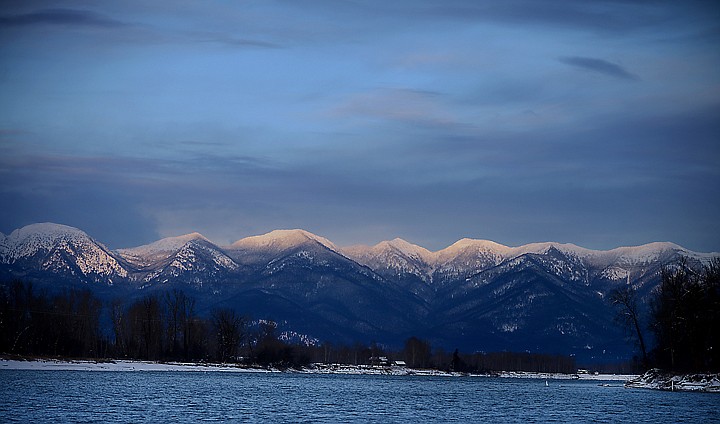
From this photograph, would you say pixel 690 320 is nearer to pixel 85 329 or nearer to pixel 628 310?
pixel 628 310

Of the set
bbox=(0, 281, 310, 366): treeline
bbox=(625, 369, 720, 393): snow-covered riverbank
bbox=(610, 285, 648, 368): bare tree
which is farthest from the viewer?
bbox=(0, 281, 310, 366): treeline

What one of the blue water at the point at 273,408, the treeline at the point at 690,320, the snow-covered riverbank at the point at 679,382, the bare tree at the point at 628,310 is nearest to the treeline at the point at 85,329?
the blue water at the point at 273,408

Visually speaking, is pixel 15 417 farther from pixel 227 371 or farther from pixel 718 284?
pixel 227 371

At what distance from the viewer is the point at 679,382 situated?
116562 mm

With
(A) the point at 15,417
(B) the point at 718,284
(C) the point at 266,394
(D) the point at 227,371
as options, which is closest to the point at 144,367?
(D) the point at 227,371

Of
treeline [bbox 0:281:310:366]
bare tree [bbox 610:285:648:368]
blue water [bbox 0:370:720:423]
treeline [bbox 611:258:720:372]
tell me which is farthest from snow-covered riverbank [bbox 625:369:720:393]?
treeline [bbox 0:281:310:366]

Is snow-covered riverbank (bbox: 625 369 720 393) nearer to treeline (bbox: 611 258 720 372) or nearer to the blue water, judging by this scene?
treeline (bbox: 611 258 720 372)

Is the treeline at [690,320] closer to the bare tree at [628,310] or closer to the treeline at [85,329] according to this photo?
the bare tree at [628,310]

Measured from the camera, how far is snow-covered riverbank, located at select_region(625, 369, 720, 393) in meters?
109

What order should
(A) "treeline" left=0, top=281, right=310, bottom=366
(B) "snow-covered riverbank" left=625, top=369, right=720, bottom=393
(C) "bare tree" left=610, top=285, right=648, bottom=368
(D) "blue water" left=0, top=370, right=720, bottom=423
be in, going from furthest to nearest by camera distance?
1. (A) "treeline" left=0, top=281, right=310, bottom=366
2. (C) "bare tree" left=610, top=285, right=648, bottom=368
3. (B) "snow-covered riverbank" left=625, top=369, right=720, bottom=393
4. (D) "blue water" left=0, top=370, right=720, bottom=423

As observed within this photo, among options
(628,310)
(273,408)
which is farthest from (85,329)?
(273,408)

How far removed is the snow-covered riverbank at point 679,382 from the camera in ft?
357

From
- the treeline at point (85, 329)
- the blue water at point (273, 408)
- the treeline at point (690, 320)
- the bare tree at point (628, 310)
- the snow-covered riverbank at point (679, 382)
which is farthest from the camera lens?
the treeline at point (85, 329)

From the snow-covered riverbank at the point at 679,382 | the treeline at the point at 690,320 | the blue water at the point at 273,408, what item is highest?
the treeline at the point at 690,320
